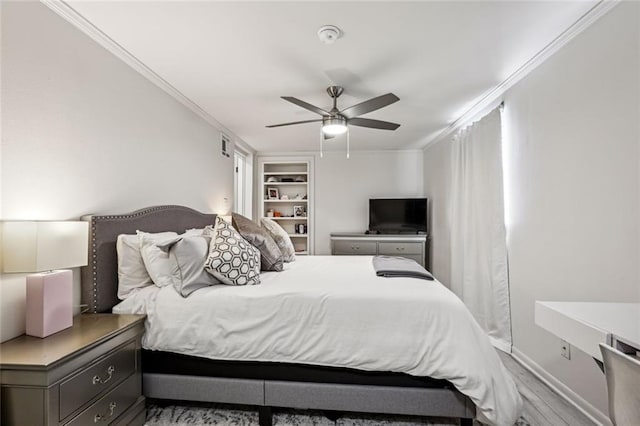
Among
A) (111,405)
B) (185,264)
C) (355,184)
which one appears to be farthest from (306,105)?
(355,184)

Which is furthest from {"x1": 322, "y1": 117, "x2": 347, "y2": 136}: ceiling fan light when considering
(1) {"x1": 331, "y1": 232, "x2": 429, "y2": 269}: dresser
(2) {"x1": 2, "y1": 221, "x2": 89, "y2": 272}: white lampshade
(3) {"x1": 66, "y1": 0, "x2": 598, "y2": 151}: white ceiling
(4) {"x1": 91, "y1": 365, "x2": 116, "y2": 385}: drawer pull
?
(1) {"x1": 331, "y1": 232, "x2": 429, "y2": 269}: dresser

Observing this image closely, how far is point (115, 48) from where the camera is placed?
7.18 ft

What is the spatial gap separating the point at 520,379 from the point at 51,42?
12.5ft

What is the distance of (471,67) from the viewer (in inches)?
99.7

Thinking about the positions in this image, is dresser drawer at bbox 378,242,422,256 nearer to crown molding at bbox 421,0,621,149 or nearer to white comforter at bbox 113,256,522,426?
crown molding at bbox 421,0,621,149

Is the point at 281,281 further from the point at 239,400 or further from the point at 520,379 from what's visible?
the point at 520,379

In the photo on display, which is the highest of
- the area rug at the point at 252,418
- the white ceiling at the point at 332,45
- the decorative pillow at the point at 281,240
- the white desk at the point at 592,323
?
the white ceiling at the point at 332,45

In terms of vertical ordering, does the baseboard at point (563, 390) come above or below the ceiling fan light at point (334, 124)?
below

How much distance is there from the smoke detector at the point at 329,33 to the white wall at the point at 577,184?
5.01ft

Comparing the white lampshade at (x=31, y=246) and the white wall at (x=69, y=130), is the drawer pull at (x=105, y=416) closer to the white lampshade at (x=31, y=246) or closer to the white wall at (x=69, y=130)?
the white wall at (x=69, y=130)

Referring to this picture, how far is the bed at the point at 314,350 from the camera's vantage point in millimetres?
1691

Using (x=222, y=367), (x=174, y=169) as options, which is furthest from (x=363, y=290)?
(x=174, y=169)

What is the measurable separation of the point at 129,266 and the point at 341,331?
4.73 feet

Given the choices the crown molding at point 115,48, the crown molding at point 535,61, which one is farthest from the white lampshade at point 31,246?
the crown molding at point 535,61
